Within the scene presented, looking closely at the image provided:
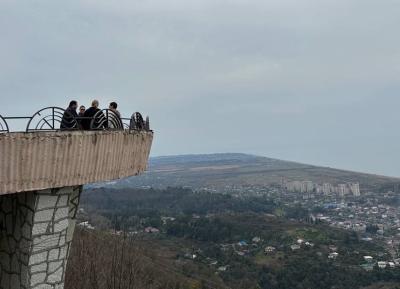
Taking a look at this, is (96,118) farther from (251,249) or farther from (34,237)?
(251,249)

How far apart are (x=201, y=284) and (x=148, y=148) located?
79.1ft

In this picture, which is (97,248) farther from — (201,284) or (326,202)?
(326,202)

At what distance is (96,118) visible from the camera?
612 cm

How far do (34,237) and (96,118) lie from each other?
6.03 ft

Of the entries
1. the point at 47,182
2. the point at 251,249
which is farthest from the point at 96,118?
the point at 251,249

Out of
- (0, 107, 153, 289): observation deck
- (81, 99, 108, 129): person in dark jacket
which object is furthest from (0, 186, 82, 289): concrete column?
(81, 99, 108, 129): person in dark jacket

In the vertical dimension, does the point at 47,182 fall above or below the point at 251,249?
above

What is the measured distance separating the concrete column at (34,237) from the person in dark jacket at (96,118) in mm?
959

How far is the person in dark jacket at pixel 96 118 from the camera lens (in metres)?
6.17

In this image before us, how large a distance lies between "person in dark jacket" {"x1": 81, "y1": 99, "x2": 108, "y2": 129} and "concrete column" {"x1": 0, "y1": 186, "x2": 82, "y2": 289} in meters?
Result: 0.96

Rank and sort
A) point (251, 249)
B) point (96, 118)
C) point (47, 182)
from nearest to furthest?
point (47, 182), point (96, 118), point (251, 249)

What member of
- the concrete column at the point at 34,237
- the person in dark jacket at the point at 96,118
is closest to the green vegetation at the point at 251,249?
the concrete column at the point at 34,237

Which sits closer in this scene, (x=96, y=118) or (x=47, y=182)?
(x=47, y=182)

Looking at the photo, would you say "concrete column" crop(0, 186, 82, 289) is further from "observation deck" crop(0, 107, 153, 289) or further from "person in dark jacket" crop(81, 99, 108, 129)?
"person in dark jacket" crop(81, 99, 108, 129)
